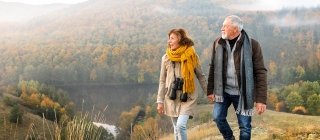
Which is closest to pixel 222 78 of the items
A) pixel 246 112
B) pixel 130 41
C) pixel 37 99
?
pixel 246 112

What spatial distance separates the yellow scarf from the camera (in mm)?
4359

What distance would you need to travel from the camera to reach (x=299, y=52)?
11094 centimetres

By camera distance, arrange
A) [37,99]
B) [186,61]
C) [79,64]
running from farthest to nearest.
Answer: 1. [79,64]
2. [37,99]
3. [186,61]

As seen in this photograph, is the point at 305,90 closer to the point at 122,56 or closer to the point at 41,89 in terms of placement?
the point at 41,89

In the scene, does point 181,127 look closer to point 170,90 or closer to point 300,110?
point 170,90

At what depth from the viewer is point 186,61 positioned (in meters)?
4.37

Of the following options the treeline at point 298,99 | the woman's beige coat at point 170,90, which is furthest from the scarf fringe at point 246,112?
the treeline at point 298,99

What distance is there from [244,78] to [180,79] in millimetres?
690

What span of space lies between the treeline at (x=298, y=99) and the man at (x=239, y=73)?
59828mm

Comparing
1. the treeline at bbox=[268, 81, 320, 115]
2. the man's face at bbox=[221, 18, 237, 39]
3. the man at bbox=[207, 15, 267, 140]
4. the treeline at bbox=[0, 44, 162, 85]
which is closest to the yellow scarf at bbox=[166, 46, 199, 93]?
the man at bbox=[207, 15, 267, 140]

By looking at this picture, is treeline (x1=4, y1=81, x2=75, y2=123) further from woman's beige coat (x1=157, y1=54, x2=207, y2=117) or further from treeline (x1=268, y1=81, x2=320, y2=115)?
woman's beige coat (x1=157, y1=54, x2=207, y2=117)

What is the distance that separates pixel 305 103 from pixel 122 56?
2453 inches

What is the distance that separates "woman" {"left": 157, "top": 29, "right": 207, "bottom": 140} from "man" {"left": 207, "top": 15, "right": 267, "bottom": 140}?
29cm

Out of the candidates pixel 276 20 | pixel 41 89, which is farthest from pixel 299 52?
pixel 41 89
